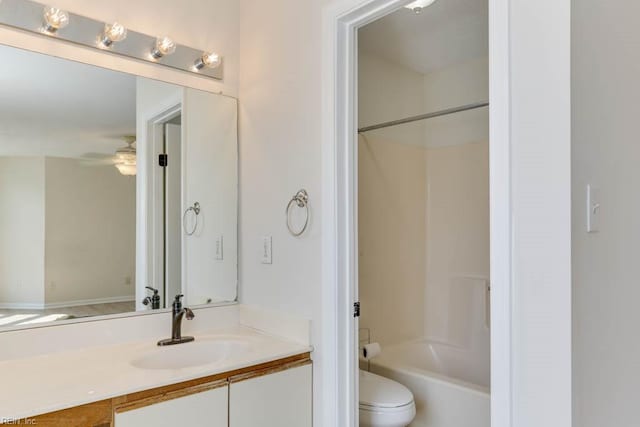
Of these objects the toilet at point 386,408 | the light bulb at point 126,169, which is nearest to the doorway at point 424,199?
the toilet at point 386,408

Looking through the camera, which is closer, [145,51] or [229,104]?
[145,51]

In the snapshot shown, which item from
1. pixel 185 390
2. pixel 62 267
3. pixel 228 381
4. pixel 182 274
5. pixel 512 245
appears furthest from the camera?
pixel 182 274

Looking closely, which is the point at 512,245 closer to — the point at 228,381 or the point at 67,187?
the point at 228,381

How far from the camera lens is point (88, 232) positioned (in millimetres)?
1791

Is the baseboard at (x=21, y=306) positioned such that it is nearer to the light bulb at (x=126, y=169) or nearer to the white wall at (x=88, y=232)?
the white wall at (x=88, y=232)

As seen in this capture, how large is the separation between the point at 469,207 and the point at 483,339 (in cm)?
87

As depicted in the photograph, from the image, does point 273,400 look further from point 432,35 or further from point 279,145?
point 432,35

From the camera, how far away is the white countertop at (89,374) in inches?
48.3

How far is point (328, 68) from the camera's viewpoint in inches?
69.1

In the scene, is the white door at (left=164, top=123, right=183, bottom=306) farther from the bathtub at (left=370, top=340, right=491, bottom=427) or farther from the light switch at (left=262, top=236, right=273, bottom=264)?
the bathtub at (left=370, top=340, right=491, bottom=427)

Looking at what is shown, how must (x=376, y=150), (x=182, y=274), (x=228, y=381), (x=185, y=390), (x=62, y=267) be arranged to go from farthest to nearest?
(x=376, y=150), (x=182, y=274), (x=62, y=267), (x=228, y=381), (x=185, y=390)

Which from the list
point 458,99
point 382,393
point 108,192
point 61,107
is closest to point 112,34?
point 61,107

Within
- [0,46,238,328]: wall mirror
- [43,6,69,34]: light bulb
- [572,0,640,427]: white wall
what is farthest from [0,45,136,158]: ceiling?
[572,0,640,427]: white wall

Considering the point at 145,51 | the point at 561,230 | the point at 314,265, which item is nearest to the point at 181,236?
the point at 314,265
